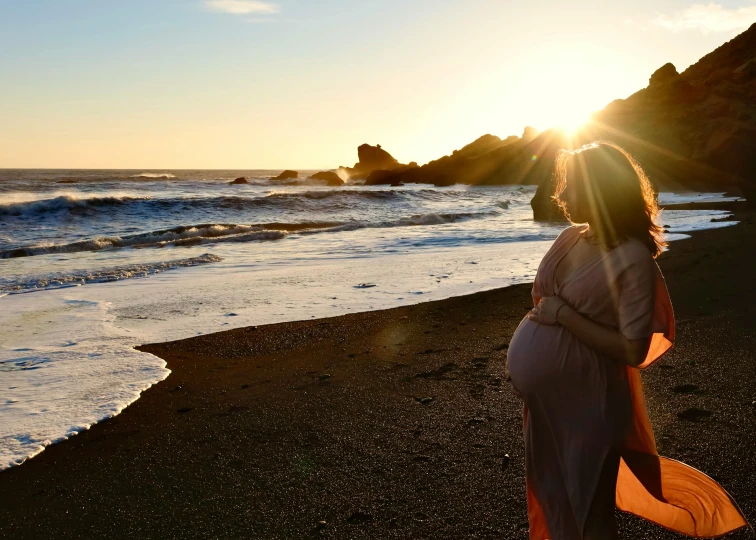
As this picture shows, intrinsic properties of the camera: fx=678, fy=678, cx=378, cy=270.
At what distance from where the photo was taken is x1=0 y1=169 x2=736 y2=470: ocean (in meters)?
5.67

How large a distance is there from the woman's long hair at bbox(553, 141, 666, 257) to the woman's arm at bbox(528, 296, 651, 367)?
0.92ft

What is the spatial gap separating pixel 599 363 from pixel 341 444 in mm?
2214

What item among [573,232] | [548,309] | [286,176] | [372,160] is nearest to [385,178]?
[286,176]

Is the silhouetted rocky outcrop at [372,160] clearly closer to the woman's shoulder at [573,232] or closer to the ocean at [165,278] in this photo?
the ocean at [165,278]

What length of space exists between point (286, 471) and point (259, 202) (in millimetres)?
29349

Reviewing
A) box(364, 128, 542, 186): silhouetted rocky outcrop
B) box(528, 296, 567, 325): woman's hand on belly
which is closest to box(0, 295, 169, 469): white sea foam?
box(528, 296, 567, 325): woman's hand on belly

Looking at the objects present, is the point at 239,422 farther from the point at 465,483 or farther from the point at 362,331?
the point at 362,331

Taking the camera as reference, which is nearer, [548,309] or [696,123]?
[548,309]

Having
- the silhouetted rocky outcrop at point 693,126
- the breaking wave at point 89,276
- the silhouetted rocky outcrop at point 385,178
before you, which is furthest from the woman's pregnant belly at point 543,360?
the silhouetted rocky outcrop at point 385,178

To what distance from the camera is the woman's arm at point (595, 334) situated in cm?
232

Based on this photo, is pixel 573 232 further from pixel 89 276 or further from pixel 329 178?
pixel 329 178

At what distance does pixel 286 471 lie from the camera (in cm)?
391

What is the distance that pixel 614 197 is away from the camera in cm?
239

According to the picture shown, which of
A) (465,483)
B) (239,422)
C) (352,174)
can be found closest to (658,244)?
(465,483)
